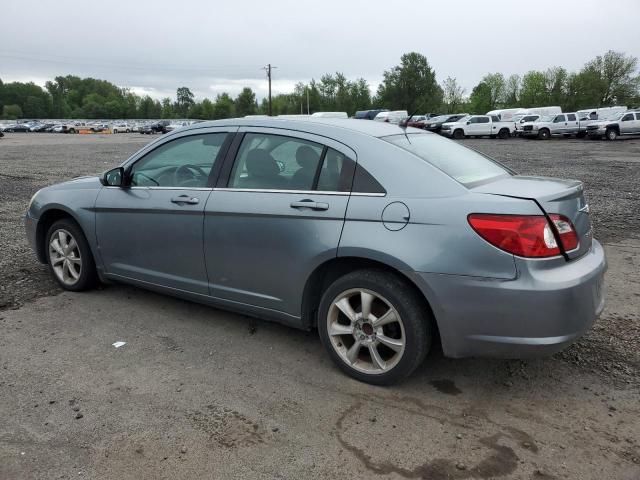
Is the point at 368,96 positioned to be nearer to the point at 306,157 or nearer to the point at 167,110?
the point at 167,110

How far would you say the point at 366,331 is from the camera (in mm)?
3352

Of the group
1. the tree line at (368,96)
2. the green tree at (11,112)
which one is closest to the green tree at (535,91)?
the tree line at (368,96)

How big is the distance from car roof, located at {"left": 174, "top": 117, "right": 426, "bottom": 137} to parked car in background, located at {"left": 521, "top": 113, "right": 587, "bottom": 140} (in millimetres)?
37431

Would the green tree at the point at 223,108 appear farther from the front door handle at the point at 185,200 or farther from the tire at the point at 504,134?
the front door handle at the point at 185,200

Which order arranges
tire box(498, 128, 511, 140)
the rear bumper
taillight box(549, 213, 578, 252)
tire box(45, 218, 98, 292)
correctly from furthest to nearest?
tire box(498, 128, 511, 140)
tire box(45, 218, 98, 292)
taillight box(549, 213, 578, 252)
the rear bumper

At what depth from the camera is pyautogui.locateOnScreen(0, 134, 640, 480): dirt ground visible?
266 cm

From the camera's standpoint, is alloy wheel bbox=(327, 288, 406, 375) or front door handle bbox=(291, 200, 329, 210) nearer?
alloy wheel bbox=(327, 288, 406, 375)

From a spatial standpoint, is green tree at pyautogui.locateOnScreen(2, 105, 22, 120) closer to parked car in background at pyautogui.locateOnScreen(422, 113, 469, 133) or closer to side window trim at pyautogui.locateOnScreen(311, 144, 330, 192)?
parked car in background at pyautogui.locateOnScreen(422, 113, 469, 133)

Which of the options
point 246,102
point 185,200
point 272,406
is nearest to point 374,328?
point 272,406

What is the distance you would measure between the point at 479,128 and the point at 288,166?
132 ft

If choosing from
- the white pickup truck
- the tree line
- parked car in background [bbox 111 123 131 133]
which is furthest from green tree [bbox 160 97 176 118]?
the white pickup truck

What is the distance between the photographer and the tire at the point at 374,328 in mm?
3162

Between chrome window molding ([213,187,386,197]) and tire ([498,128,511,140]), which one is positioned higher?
chrome window molding ([213,187,386,197])

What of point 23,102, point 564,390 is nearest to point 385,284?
point 564,390
